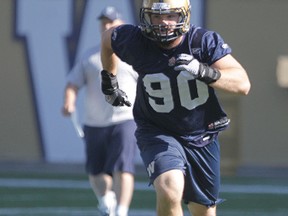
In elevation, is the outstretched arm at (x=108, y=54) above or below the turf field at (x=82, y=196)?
above

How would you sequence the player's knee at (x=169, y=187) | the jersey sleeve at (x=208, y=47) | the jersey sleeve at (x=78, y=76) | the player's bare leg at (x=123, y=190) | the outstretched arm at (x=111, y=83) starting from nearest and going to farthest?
the player's knee at (x=169, y=187), the jersey sleeve at (x=208, y=47), the outstretched arm at (x=111, y=83), the player's bare leg at (x=123, y=190), the jersey sleeve at (x=78, y=76)

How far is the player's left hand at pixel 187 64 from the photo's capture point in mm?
5359

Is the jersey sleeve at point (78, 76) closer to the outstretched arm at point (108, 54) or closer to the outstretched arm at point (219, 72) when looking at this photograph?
the outstretched arm at point (108, 54)

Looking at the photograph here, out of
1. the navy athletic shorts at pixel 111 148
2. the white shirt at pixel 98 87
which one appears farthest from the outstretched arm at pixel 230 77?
the navy athletic shorts at pixel 111 148

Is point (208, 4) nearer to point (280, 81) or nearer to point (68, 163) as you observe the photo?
point (280, 81)

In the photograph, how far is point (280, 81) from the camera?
38.4 feet

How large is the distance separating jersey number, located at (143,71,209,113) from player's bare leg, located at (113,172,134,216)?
1879mm

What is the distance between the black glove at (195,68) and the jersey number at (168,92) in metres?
0.28

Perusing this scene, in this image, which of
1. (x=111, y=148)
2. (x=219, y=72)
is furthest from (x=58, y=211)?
(x=219, y=72)

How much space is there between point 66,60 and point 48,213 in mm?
3896

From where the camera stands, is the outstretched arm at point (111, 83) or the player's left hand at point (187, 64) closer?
the player's left hand at point (187, 64)

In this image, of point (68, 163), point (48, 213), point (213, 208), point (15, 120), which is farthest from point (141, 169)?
point (213, 208)

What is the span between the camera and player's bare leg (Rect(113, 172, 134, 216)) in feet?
25.2

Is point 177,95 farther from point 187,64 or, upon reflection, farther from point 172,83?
point 187,64
